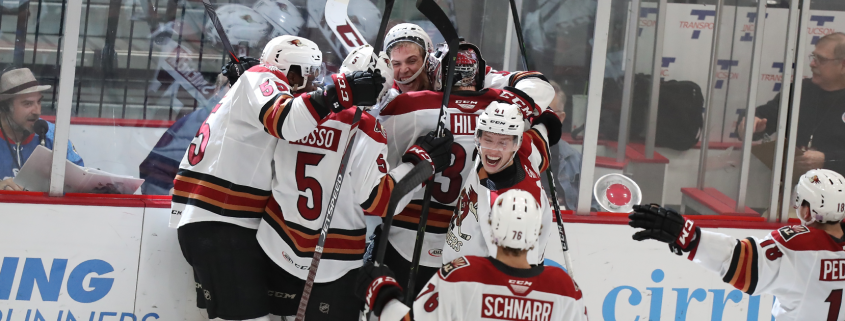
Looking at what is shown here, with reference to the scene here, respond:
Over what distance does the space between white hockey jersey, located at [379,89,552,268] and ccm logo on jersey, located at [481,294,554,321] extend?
930 millimetres

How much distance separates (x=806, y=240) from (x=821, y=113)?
1.66m

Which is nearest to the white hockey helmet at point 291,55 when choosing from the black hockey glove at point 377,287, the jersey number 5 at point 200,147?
the jersey number 5 at point 200,147

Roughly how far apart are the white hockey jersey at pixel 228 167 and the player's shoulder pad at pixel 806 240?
163 cm

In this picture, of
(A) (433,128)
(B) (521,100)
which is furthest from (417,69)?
(B) (521,100)

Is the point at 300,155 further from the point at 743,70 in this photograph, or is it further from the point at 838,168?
the point at 838,168

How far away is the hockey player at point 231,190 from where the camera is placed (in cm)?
270

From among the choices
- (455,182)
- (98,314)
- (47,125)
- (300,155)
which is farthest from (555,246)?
(47,125)

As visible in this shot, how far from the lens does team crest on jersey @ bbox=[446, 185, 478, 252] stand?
247cm

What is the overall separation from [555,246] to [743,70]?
1.26 meters

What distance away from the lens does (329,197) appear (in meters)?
2.73

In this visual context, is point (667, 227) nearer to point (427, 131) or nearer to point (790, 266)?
point (790, 266)

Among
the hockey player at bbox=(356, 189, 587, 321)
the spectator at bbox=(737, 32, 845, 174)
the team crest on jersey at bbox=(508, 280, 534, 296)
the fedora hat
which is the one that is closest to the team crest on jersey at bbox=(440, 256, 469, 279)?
the hockey player at bbox=(356, 189, 587, 321)

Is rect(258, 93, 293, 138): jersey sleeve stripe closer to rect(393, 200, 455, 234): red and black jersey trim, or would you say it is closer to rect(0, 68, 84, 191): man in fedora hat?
rect(393, 200, 455, 234): red and black jersey trim

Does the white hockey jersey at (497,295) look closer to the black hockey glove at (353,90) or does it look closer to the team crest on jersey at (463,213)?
the team crest on jersey at (463,213)
